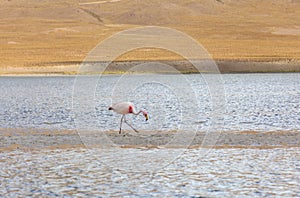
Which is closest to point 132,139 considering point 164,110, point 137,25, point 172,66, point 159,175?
point 159,175

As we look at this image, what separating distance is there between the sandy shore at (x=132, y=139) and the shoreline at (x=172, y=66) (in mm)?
40518

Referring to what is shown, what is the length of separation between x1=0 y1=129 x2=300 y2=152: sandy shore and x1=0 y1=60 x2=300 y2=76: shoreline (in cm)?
4052

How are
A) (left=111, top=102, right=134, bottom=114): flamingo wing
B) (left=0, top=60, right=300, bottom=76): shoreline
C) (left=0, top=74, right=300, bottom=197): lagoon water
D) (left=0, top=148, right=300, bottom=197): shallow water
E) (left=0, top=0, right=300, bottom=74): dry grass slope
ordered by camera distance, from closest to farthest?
(left=0, top=148, right=300, bottom=197): shallow water → (left=0, top=74, right=300, bottom=197): lagoon water → (left=111, top=102, right=134, bottom=114): flamingo wing → (left=0, top=60, right=300, bottom=76): shoreline → (left=0, top=0, right=300, bottom=74): dry grass slope

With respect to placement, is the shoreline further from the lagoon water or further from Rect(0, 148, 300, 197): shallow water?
Rect(0, 148, 300, 197): shallow water

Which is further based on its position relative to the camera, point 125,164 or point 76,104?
point 76,104

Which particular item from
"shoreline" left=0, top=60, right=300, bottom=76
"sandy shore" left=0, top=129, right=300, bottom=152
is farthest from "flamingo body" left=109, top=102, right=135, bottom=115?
"shoreline" left=0, top=60, right=300, bottom=76

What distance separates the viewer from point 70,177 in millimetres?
14047

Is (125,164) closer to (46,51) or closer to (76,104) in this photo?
(76,104)

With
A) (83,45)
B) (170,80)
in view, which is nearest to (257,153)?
(170,80)

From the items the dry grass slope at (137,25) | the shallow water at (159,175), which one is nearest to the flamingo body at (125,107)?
the shallow water at (159,175)

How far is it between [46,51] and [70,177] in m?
73.4

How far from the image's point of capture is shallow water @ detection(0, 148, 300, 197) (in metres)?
12.7

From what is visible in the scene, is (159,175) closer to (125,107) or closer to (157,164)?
(157,164)

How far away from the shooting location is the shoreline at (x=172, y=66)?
2485 inches
